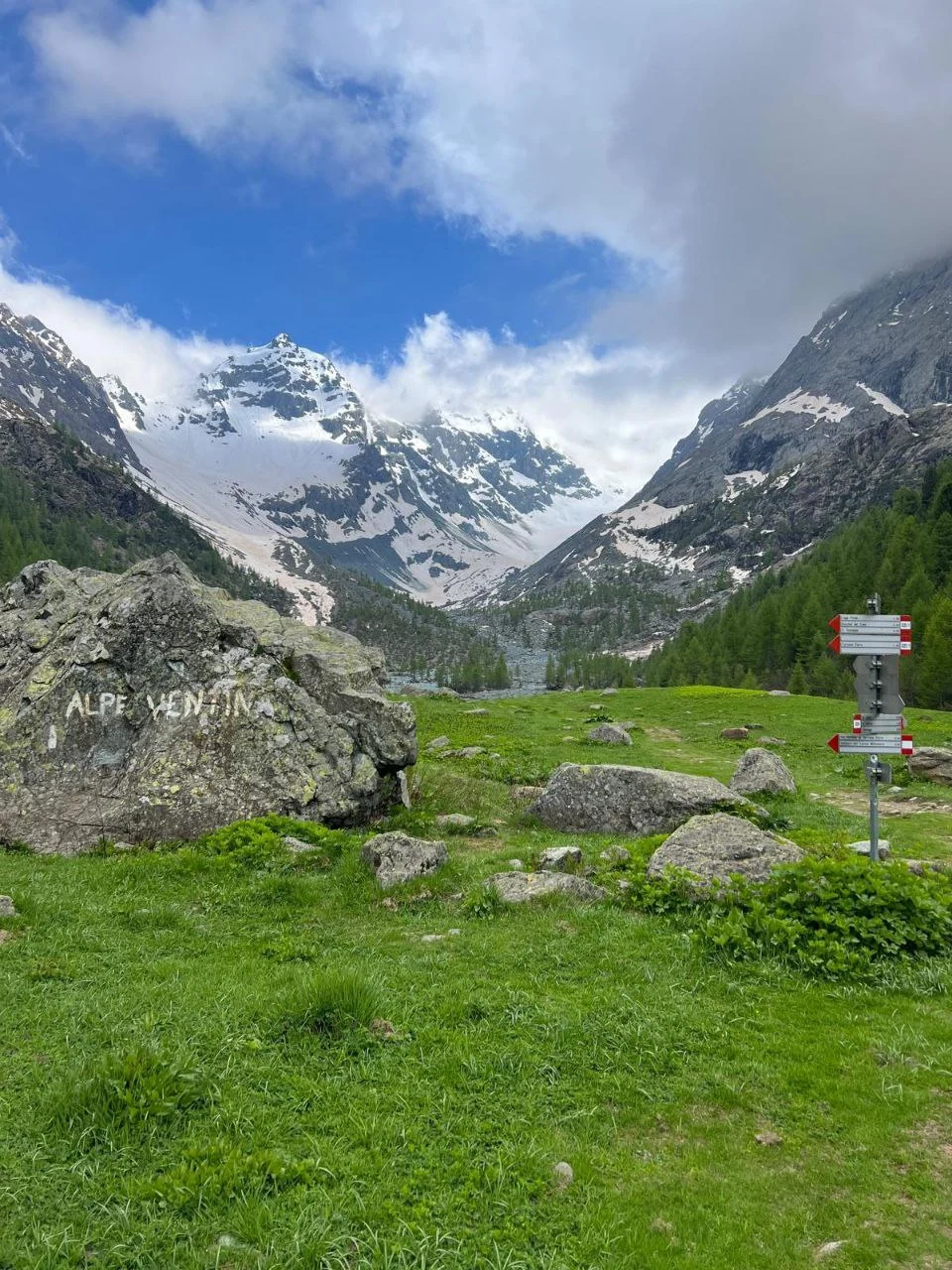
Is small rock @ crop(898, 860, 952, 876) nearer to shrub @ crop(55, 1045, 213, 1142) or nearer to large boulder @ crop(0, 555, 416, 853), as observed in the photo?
shrub @ crop(55, 1045, 213, 1142)

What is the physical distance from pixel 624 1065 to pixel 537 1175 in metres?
1.94

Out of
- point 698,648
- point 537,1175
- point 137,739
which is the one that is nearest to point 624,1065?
point 537,1175

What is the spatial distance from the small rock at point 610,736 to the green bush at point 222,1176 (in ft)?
94.6

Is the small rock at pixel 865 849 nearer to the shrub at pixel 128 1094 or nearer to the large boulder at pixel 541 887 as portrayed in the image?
the large boulder at pixel 541 887

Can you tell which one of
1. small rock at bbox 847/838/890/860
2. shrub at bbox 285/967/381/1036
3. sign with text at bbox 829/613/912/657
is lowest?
small rock at bbox 847/838/890/860

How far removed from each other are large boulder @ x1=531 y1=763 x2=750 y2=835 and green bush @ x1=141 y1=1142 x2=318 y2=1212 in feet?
43.2

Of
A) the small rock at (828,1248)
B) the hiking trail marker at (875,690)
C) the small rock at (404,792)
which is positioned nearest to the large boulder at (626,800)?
the small rock at (404,792)

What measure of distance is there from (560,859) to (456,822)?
14.6 feet

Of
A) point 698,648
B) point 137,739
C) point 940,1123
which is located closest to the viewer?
point 940,1123

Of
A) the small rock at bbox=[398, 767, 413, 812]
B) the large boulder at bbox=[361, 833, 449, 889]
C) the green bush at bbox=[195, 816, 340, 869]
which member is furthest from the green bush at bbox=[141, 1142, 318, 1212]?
the small rock at bbox=[398, 767, 413, 812]

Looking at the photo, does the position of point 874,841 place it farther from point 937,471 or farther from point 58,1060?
point 937,471

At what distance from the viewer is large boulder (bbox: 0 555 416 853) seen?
15.7 m

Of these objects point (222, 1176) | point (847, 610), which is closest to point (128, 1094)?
point (222, 1176)

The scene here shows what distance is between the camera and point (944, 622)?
6875 cm
